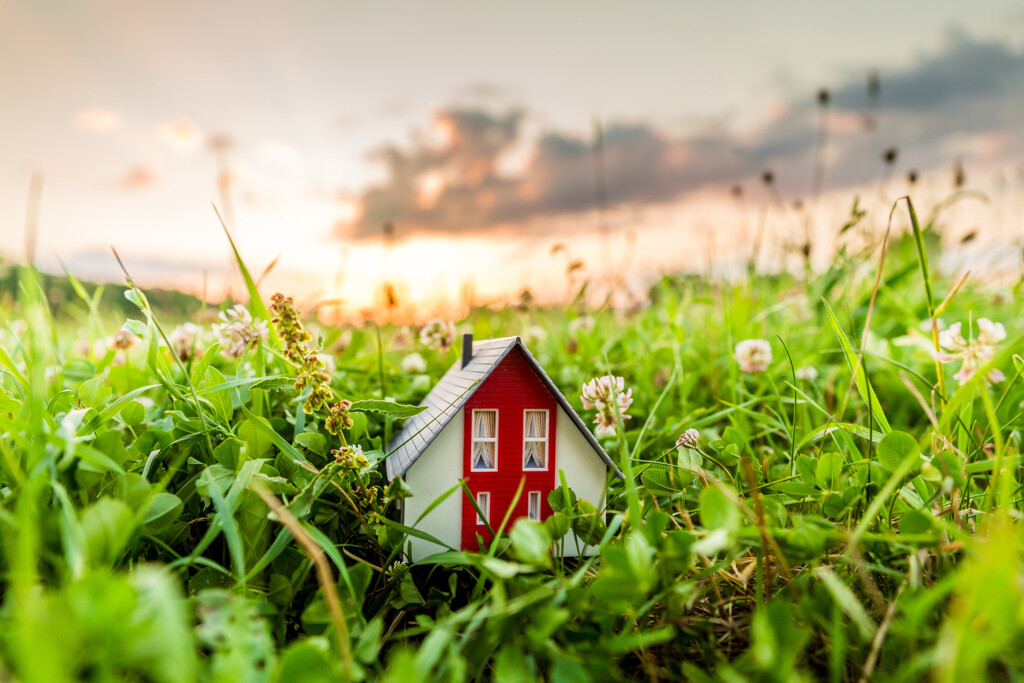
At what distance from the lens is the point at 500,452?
67.9 inches

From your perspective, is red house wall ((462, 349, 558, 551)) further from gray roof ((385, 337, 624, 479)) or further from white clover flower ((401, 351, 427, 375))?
white clover flower ((401, 351, 427, 375))

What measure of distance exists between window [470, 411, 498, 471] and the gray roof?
0.09 m

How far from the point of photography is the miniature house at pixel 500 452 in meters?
1.66

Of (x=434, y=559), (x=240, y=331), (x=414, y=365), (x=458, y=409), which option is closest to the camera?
(x=434, y=559)

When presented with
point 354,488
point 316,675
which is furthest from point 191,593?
point 316,675

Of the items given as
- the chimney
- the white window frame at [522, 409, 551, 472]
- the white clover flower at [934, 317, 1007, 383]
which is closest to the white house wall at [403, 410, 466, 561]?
the white window frame at [522, 409, 551, 472]

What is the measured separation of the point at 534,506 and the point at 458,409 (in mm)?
357

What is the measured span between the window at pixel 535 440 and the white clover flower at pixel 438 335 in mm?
1237

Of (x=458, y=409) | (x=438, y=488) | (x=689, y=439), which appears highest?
(x=458, y=409)

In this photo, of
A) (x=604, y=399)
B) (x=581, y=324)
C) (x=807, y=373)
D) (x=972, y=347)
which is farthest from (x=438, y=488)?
(x=581, y=324)

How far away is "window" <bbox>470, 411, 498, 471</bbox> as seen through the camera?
5.69ft

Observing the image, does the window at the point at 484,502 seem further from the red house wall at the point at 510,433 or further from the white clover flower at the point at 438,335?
the white clover flower at the point at 438,335

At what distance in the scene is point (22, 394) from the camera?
70.9 inches

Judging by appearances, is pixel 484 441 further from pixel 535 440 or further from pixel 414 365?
pixel 414 365
